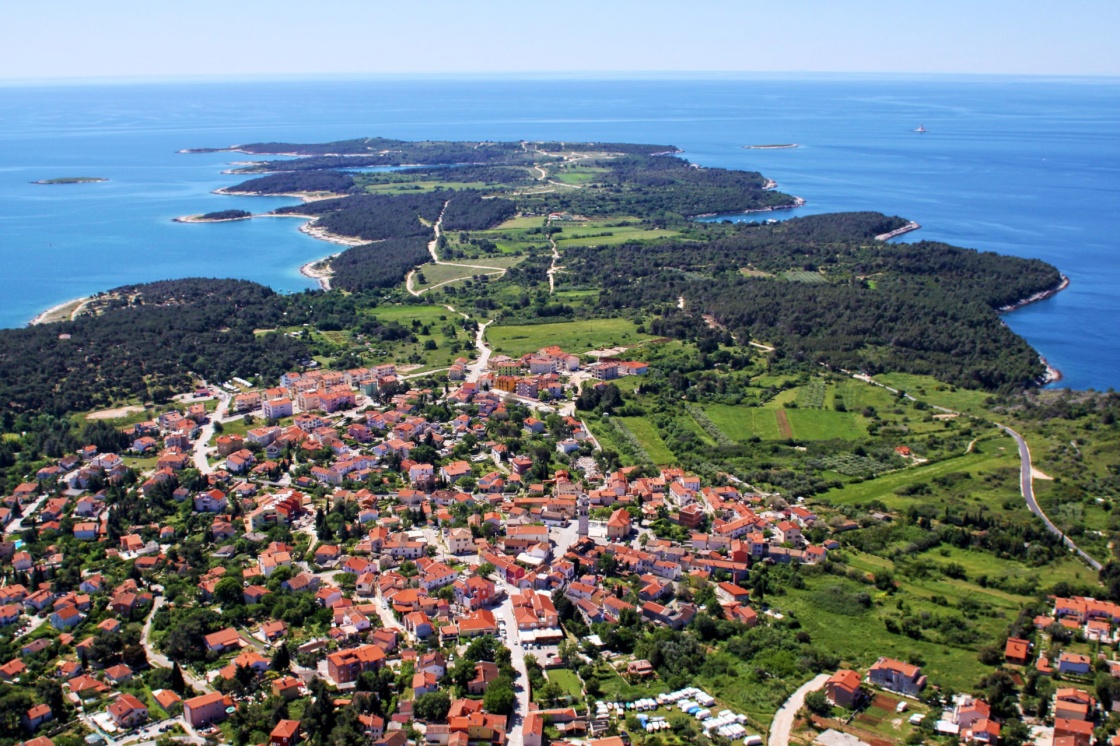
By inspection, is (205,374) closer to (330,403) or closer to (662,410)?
(330,403)

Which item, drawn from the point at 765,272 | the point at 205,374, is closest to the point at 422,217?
the point at 765,272

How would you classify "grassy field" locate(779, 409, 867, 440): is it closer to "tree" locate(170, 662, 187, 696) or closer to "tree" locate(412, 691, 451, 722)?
"tree" locate(412, 691, 451, 722)

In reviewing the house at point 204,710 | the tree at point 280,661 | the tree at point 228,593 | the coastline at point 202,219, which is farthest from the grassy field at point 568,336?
the coastline at point 202,219

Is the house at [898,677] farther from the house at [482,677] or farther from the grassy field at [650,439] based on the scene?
the grassy field at [650,439]

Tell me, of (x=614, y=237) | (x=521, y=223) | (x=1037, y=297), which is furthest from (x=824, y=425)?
(x=521, y=223)

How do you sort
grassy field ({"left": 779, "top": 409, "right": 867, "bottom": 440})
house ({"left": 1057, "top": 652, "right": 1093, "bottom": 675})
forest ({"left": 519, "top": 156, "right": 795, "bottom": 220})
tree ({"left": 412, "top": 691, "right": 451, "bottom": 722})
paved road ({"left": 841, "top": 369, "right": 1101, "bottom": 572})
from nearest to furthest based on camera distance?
tree ({"left": 412, "top": 691, "right": 451, "bottom": 722})
house ({"left": 1057, "top": 652, "right": 1093, "bottom": 675})
paved road ({"left": 841, "top": 369, "right": 1101, "bottom": 572})
grassy field ({"left": 779, "top": 409, "right": 867, "bottom": 440})
forest ({"left": 519, "top": 156, "right": 795, "bottom": 220})

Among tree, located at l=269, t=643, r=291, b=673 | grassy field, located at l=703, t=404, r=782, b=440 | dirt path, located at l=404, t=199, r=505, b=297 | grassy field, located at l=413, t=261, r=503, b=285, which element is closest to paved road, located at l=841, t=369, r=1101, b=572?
grassy field, located at l=703, t=404, r=782, b=440
